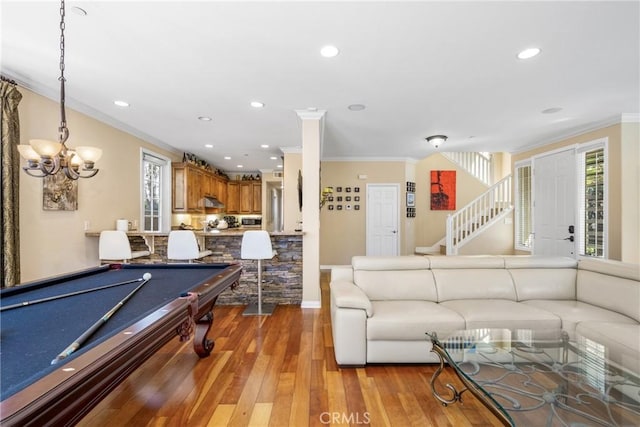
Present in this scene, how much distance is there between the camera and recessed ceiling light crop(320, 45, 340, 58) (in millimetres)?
2420

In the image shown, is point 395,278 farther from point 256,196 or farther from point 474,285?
point 256,196

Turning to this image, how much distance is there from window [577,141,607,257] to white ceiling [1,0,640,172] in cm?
47

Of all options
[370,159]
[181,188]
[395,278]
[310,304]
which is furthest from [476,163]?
[181,188]

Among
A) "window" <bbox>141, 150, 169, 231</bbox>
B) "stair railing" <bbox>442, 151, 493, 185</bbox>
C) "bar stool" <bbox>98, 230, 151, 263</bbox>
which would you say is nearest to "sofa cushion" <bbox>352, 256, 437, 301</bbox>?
"bar stool" <bbox>98, 230, 151, 263</bbox>

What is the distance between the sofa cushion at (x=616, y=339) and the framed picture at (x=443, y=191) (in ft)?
18.0

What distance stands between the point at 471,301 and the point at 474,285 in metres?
0.26

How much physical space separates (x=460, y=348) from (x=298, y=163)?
483 cm

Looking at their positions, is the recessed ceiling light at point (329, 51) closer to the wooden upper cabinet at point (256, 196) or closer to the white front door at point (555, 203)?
the white front door at point (555, 203)

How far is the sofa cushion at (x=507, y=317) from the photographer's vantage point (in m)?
2.37

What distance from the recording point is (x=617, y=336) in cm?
202

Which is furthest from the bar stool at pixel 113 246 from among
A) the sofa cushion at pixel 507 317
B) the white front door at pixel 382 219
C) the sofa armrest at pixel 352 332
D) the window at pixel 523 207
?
the window at pixel 523 207

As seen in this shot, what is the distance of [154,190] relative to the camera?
568cm

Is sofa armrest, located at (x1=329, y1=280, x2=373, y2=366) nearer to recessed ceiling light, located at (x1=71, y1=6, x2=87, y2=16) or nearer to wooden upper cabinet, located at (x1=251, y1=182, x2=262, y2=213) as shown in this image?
recessed ceiling light, located at (x1=71, y1=6, x2=87, y2=16)

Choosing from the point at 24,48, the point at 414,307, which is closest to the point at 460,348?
the point at 414,307
